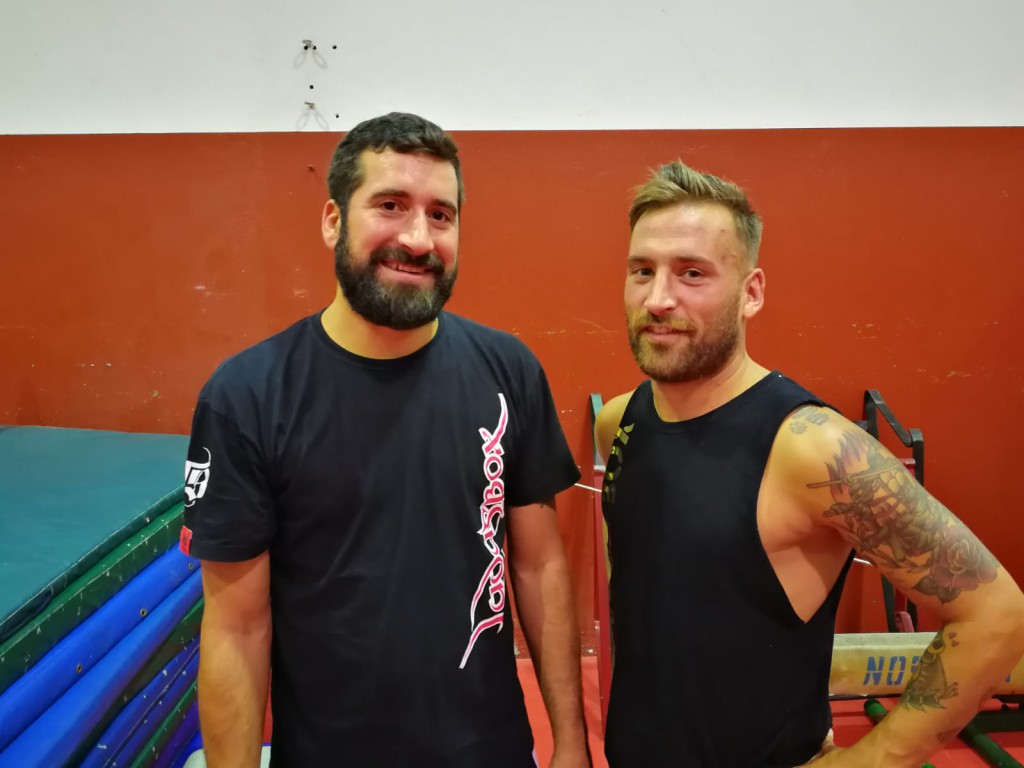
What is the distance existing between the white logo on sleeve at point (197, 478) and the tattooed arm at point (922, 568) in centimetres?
101

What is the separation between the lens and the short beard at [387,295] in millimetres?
1120

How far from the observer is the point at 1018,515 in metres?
2.71

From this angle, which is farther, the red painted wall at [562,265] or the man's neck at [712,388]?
the red painted wall at [562,265]

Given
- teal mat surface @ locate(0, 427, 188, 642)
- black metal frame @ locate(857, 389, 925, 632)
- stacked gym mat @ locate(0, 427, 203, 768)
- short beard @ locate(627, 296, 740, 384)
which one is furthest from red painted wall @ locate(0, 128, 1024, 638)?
short beard @ locate(627, 296, 740, 384)

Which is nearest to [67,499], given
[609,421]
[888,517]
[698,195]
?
[609,421]

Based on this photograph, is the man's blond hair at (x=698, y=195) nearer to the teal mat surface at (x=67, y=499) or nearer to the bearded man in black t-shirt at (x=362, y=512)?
the bearded man in black t-shirt at (x=362, y=512)

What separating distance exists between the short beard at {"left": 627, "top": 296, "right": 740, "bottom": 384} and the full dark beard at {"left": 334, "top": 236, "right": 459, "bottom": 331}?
0.42 m

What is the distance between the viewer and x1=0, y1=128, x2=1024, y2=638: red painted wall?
2.53 m

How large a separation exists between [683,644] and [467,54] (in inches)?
89.8

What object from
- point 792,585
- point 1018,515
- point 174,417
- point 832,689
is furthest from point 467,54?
point 1018,515

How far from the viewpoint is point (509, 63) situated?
252 centimetres

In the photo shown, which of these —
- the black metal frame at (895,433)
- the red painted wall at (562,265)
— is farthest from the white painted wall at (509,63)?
the black metal frame at (895,433)

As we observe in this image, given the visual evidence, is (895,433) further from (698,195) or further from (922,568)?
(698,195)

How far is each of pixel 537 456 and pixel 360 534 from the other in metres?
0.39
